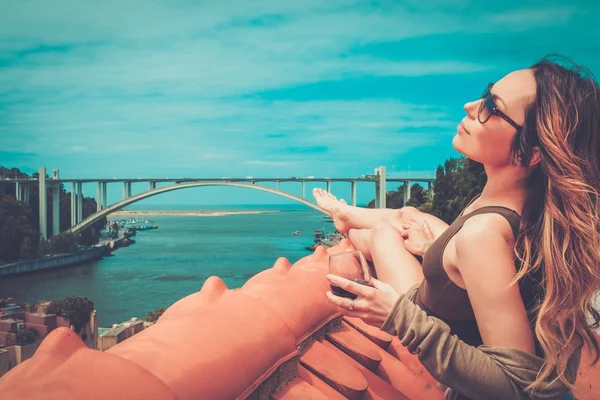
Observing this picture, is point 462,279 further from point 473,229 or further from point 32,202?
point 32,202

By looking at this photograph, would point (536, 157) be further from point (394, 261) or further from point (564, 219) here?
point (394, 261)

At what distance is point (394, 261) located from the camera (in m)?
1.17

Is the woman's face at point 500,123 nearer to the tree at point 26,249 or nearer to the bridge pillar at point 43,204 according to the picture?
the tree at point 26,249

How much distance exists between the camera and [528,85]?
0.78m

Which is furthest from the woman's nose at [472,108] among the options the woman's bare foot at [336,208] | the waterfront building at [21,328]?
the waterfront building at [21,328]

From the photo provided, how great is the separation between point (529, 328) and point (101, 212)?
25659mm

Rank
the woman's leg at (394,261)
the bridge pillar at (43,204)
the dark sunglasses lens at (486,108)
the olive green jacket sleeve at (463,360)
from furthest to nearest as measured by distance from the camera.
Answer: the bridge pillar at (43,204)
the woman's leg at (394,261)
the dark sunglasses lens at (486,108)
the olive green jacket sleeve at (463,360)

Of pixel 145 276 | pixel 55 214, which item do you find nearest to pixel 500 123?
pixel 145 276

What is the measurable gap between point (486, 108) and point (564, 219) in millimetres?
185

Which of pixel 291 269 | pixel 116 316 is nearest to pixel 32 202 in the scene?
pixel 116 316

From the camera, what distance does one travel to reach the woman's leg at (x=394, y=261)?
1116mm

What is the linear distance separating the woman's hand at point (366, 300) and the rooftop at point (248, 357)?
4.6 inches

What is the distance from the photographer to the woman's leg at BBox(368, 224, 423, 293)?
1116mm

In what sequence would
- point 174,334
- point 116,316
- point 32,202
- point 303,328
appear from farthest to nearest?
point 32,202
point 116,316
point 303,328
point 174,334
